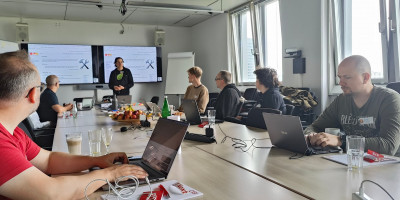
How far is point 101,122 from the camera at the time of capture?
10.7 ft

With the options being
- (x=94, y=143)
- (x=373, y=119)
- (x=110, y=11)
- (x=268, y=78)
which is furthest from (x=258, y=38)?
(x=94, y=143)

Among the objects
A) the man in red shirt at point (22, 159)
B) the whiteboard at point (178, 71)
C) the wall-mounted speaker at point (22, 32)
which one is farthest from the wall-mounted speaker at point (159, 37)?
the man in red shirt at point (22, 159)

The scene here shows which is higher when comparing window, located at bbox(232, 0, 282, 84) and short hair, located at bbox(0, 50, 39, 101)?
window, located at bbox(232, 0, 282, 84)

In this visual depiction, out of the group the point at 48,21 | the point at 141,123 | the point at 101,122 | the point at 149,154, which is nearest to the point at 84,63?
the point at 48,21

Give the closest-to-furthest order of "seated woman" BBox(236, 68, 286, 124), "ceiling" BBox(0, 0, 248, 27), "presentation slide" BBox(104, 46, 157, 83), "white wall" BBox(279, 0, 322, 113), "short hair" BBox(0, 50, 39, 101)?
1. "short hair" BBox(0, 50, 39, 101)
2. "seated woman" BBox(236, 68, 286, 124)
3. "white wall" BBox(279, 0, 322, 113)
4. "ceiling" BBox(0, 0, 248, 27)
5. "presentation slide" BBox(104, 46, 157, 83)

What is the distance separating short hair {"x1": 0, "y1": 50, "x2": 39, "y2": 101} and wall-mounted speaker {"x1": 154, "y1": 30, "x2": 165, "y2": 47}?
25.0 feet

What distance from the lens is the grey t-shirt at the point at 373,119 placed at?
188cm

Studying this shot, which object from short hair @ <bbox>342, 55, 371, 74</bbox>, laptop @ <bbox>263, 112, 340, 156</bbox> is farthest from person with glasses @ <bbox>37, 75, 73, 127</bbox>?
short hair @ <bbox>342, 55, 371, 74</bbox>

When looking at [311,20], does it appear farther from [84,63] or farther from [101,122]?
[84,63]

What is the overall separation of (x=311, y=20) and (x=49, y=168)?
4583 mm

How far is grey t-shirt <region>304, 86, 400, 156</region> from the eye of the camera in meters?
1.88

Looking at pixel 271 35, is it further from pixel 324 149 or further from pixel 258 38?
pixel 324 149

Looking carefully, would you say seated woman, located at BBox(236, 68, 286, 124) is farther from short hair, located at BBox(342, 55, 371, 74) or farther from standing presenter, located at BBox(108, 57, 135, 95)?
standing presenter, located at BBox(108, 57, 135, 95)

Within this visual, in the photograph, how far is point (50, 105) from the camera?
413cm
